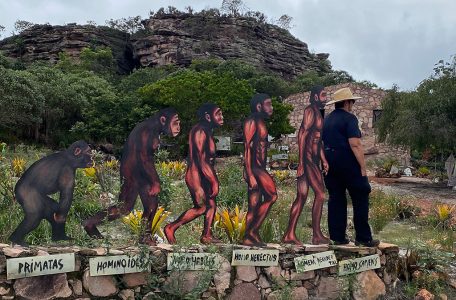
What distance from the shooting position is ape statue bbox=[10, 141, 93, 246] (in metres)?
3.96

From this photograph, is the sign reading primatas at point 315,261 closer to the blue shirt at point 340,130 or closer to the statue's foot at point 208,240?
the statue's foot at point 208,240

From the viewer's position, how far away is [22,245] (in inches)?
153

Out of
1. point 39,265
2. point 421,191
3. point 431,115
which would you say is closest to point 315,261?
point 39,265

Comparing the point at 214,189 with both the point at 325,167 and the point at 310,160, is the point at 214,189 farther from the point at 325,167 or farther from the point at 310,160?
the point at 325,167

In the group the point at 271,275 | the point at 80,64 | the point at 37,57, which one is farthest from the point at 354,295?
the point at 37,57

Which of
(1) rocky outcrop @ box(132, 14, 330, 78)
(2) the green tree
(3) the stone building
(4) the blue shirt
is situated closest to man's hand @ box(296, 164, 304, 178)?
(4) the blue shirt

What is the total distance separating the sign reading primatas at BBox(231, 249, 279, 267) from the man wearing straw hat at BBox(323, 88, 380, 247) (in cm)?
87

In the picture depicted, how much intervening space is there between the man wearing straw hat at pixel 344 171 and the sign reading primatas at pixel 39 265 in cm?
261

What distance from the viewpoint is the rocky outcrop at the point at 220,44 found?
52062mm

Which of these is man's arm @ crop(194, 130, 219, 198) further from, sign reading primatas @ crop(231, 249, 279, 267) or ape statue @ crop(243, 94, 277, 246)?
sign reading primatas @ crop(231, 249, 279, 267)

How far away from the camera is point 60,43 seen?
53188 millimetres

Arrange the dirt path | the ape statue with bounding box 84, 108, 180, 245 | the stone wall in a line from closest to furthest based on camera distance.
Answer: the stone wall < the ape statue with bounding box 84, 108, 180, 245 < the dirt path

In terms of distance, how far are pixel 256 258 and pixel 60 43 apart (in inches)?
2113

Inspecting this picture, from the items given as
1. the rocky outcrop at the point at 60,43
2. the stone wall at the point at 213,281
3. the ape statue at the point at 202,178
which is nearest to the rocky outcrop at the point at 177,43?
the rocky outcrop at the point at 60,43
